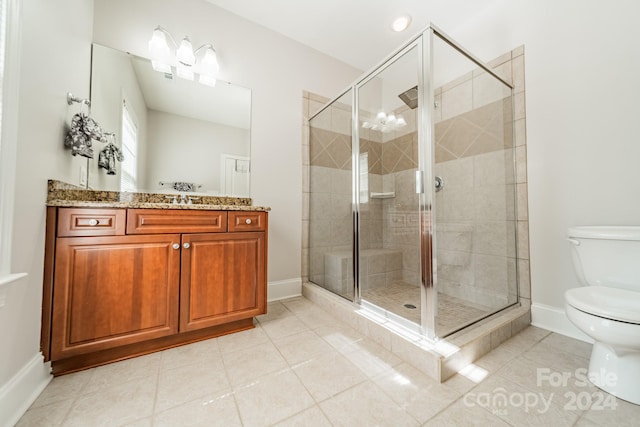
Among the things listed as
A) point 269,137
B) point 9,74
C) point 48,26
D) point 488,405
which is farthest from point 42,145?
point 488,405

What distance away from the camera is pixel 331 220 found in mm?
2209

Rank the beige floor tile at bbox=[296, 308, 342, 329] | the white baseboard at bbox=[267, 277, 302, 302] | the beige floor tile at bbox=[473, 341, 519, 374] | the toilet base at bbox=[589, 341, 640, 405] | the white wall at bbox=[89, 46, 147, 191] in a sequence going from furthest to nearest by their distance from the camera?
the white baseboard at bbox=[267, 277, 302, 302], the beige floor tile at bbox=[296, 308, 342, 329], the white wall at bbox=[89, 46, 147, 191], the beige floor tile at bbox=[473, 341, 519, 374], the toilet base at bbox=[589, 341, 640, 405]

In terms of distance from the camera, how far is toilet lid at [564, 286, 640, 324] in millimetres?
891

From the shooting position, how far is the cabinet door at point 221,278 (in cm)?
133

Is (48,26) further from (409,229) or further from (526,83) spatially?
(526,83)

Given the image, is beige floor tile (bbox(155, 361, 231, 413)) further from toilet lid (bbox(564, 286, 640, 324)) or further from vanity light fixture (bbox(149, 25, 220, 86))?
vanity light fixture (bbox(149, 25, 220, 86))

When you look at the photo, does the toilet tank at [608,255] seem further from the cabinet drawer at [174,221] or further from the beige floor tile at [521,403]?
the cabinet drawer at [174,221]

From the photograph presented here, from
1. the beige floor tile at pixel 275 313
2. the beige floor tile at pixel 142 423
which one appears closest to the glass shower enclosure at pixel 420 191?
the beige floor tile at pixel 275 313

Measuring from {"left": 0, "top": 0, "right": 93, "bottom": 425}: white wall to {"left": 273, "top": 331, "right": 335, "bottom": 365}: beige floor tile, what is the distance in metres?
1.04

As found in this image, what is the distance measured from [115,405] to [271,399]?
2.06 ft

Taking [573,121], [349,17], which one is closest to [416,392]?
[573,121]

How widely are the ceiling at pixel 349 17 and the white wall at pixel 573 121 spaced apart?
423mm

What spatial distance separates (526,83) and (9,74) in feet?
9.12

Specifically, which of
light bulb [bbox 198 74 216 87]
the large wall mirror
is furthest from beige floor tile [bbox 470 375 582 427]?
light bulb [bbox 198 74 216 87]
